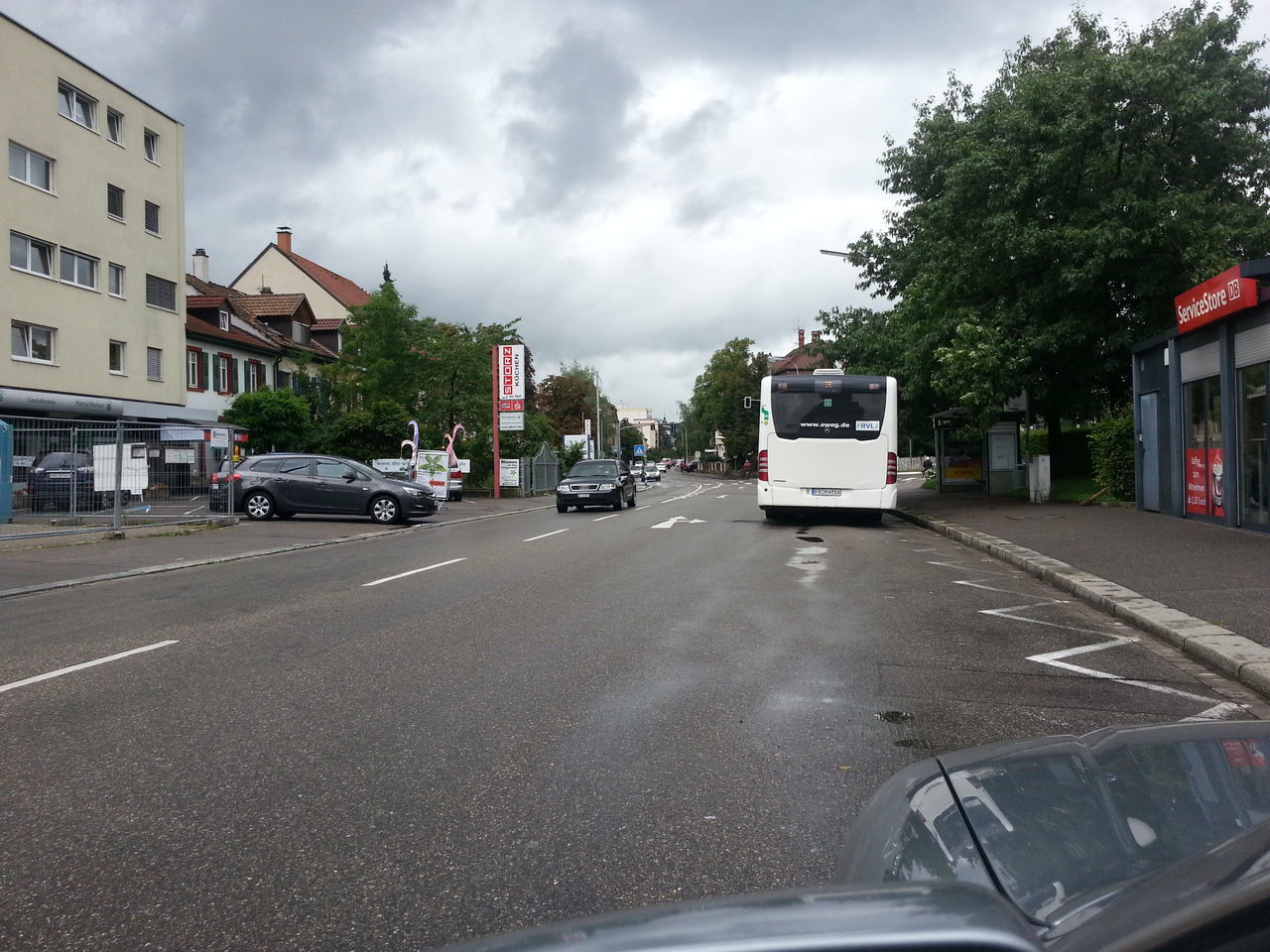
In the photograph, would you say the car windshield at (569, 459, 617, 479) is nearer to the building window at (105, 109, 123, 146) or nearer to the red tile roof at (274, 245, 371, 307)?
the building window at (105, 109, 123, 146)

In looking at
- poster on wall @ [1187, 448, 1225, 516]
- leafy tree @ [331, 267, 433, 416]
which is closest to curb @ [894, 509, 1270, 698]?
poster on wall @ [1187, 448, 1225, 516]

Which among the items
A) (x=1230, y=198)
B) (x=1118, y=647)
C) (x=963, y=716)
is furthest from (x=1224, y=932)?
(x=1230, y=198)

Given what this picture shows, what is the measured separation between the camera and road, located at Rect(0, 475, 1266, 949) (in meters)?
3.17

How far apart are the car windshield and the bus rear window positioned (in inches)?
394

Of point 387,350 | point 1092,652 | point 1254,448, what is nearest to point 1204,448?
point 1254,448

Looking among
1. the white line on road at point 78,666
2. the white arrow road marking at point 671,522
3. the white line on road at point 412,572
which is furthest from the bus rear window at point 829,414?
the white line on road at point 78,666

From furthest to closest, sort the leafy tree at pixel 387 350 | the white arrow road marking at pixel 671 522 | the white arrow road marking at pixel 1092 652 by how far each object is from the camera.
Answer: the leafy tree at pixel 387 350 < the white arrow road marking at pixel 671 522 < the white arrow road marking at pixel 1092 652

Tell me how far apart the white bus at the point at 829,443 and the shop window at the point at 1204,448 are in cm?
527

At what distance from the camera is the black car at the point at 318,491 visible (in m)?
22.8

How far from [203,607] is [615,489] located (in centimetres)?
2000

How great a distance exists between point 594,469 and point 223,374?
21.9 meters

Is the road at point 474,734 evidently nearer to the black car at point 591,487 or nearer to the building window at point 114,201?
the black car at point 591,487

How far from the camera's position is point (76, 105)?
105 feet

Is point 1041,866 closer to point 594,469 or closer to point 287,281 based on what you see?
point 594,469
